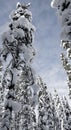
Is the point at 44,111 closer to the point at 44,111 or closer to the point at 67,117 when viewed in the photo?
the point at 44,111

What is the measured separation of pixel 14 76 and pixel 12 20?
4.41 metres

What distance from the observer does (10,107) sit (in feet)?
59.3

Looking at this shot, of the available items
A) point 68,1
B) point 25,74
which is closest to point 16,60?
point 25,74

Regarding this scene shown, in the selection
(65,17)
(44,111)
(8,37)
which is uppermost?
(44,111)

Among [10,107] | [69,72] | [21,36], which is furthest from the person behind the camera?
[69,72]

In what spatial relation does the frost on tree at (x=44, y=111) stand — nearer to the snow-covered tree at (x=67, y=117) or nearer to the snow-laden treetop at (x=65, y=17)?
the snow-covered tree at (x=67, y=117)

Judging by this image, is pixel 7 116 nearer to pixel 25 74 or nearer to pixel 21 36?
pixel 25 74

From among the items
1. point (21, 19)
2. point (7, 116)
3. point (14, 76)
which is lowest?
point (7, 116)

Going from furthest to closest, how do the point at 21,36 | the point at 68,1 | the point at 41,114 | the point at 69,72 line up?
the point at 41,114 < the point at 69,72 < the point at 21,36 < the point at 68,1

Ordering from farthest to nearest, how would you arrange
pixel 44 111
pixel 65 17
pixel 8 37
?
1. pixel 44 111
2. pixel 8 37
3. pixel 65 17

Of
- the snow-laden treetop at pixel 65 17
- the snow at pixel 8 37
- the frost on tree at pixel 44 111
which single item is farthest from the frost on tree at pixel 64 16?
the frost on tree at pixel 44 111

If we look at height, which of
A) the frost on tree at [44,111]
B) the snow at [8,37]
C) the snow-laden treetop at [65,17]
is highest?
the frost on tree at [44,111]

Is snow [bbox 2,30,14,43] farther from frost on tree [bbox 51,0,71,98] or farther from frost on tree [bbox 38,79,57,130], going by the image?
frost on tree [bbox 38,79,57,130]

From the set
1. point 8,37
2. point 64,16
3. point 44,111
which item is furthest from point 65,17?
point 44,111
